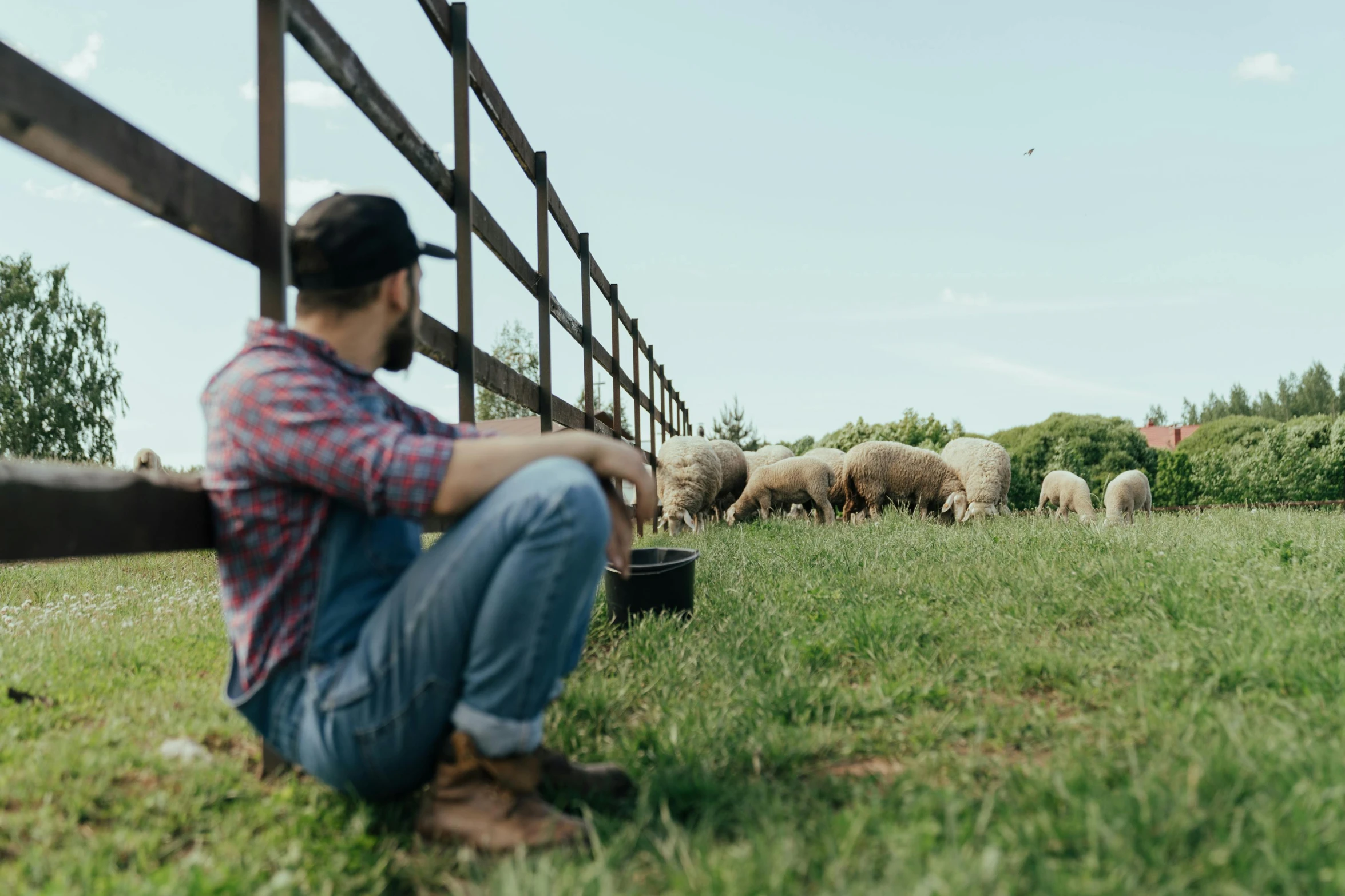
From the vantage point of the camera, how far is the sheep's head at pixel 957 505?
13.0m

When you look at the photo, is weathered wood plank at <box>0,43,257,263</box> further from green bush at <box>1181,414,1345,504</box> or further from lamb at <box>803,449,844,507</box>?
green bush at <box>1181,414,1345,504</box>

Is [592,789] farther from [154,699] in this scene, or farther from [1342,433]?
[1342,433]

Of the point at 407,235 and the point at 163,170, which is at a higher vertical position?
the point at 163,170

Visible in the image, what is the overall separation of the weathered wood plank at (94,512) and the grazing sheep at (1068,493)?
15.9m

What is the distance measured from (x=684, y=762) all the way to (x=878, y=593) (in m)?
2.23

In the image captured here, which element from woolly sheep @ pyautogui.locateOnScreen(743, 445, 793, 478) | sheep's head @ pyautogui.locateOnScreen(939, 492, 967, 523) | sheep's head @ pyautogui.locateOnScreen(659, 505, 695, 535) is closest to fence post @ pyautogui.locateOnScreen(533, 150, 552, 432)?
sheep's head @ pyautogui.locateOnScreen(659, 505, 695, 535)

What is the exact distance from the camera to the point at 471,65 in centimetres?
416

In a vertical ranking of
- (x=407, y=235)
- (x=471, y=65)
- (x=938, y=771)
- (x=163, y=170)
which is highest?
(x=471, y=65)

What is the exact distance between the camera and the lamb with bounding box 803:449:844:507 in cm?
1412

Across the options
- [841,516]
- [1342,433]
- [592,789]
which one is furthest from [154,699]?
[1342,433]

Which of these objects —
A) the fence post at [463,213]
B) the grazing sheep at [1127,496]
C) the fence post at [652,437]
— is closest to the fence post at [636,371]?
the fence post at [652,437]

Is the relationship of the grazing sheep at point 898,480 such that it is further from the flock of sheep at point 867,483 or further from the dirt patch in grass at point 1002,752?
the dirt patch in grass at point 1002,752

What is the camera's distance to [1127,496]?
607 inches

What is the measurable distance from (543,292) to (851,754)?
391cm
